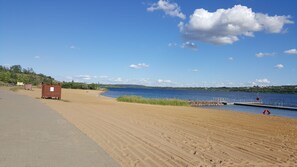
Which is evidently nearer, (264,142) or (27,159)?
(27,159)

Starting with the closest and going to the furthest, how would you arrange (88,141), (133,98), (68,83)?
(88,141)
(133,98)
(68,83)

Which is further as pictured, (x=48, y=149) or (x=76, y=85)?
(x=76, y=85)

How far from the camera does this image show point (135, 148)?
30.2 ft

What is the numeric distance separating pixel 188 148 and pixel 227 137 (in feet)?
10.7

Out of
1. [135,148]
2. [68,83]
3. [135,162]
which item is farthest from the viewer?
[68,83]

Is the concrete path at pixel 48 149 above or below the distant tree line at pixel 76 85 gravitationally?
below

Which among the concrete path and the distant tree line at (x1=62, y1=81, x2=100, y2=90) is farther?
the distant tree line at (x1=62, y1=81, x2=100, y2=90)

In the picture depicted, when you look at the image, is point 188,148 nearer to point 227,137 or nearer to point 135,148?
point 135,148

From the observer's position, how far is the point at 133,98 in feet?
166

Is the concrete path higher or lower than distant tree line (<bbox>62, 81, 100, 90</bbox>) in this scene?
lower

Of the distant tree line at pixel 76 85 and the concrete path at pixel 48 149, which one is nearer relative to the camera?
the concrete path at pixel 48 149

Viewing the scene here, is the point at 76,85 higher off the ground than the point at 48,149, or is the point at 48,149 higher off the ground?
the point at 76,85

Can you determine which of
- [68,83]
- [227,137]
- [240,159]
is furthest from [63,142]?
[68,83]

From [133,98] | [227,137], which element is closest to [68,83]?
[133,98]
